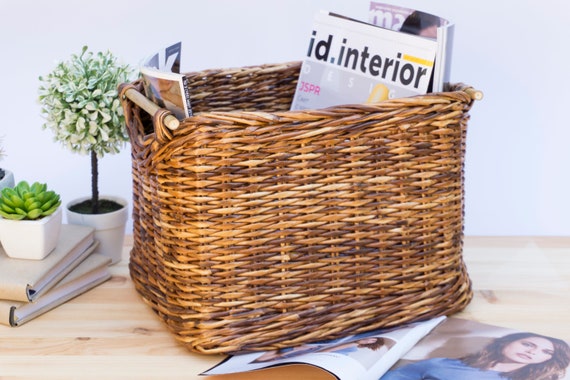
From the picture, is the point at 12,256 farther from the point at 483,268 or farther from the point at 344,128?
the point at 483,268

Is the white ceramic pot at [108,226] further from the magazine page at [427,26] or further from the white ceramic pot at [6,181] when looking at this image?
the magazine page at [427,26]

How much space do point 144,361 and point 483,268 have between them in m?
0.49

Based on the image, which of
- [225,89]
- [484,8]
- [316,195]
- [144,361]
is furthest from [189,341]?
[484,8]

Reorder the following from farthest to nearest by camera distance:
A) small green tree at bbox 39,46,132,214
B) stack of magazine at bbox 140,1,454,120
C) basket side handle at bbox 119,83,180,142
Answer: small green tree at bbox 39,46,132,214
stack of magazine at bbox 140,1,454,120
basket side handle at bbox 119,83,180,142

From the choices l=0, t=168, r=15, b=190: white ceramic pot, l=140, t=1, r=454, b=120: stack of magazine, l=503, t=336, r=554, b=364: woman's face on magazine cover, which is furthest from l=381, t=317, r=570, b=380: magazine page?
l=0, t=168, r=15, b=190: white ceramic pot

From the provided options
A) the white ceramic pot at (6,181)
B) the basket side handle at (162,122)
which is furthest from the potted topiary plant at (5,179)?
the basket side handle at (162,122)

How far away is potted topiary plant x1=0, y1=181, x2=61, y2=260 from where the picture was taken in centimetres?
102

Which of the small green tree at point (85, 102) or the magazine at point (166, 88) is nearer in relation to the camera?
the magazine at point (166, 88)

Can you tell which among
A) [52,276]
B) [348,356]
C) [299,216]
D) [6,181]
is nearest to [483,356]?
[348,356]

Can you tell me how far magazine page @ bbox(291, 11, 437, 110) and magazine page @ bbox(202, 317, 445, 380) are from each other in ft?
0.93

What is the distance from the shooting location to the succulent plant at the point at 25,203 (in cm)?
101

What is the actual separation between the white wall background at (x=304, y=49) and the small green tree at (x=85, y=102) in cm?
28

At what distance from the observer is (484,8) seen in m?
1.37

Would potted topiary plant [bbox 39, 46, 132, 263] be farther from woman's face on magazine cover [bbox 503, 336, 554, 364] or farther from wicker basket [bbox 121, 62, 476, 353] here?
woman's face on magazine cover [bbox 503, 336, 554, 364]
